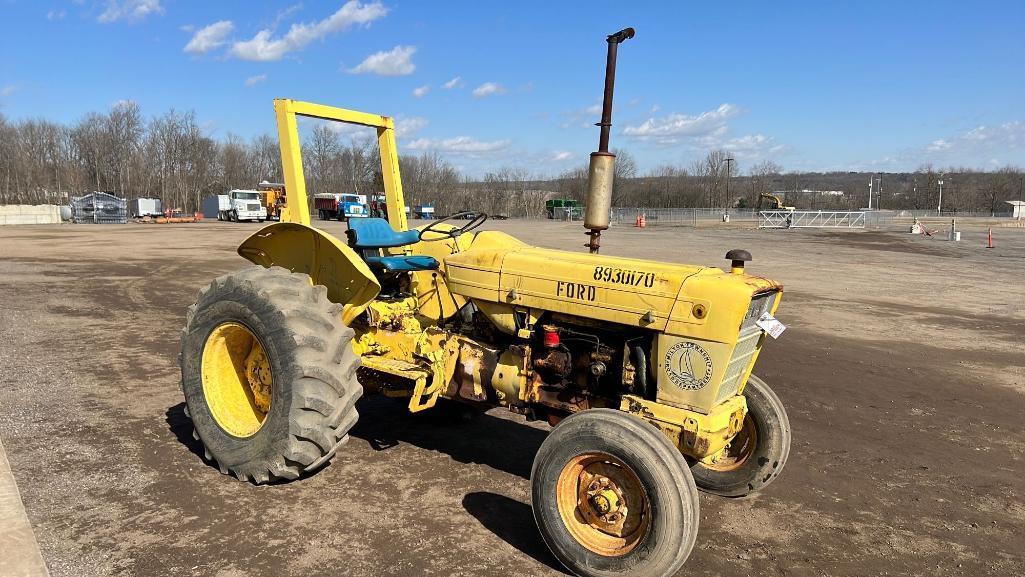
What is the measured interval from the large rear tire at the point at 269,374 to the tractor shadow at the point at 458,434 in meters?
0.97

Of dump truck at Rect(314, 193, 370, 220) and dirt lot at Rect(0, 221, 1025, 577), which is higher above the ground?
dump truck at Rect(314, 193, 370, 220)

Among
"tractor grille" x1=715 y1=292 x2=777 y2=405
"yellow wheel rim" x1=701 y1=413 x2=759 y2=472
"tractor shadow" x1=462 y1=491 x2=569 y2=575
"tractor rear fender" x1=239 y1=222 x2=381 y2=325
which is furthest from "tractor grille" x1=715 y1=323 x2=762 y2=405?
"tractor rear fender" x1=239 y1=222 x2=381 y2=325

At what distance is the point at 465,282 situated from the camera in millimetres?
3965

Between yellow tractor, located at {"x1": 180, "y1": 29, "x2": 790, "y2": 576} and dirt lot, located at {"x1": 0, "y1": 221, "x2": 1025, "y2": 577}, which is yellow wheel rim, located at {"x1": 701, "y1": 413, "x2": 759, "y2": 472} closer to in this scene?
yellow tractor, located at {"x1": 180, "y1": 29, "x2": 790, "y2": 576}

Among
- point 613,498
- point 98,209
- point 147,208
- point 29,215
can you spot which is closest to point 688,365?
point 613,498

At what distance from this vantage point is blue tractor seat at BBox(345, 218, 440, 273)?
440 centimetres

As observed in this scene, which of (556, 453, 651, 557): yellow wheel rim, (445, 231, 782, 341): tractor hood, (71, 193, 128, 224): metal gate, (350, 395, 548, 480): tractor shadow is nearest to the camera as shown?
(556, 453, 651, 557): yellow wheel rim

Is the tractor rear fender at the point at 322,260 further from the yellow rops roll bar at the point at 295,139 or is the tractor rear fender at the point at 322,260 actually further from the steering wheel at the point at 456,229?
the steering wheel at the point at 456,229

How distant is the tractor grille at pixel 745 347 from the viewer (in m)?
3.38

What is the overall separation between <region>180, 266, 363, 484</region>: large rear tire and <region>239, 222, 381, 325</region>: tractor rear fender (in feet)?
0.91

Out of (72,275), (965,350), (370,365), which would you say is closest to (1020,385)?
(965,350)

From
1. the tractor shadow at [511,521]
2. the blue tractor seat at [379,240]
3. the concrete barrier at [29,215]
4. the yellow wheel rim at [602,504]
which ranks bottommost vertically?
the tractor shadow at [511,521]

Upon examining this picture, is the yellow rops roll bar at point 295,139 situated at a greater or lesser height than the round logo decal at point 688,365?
greater

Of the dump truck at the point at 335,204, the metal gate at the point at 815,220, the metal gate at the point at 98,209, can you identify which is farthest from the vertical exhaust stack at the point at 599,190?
the metal gate at the point at 98,209
